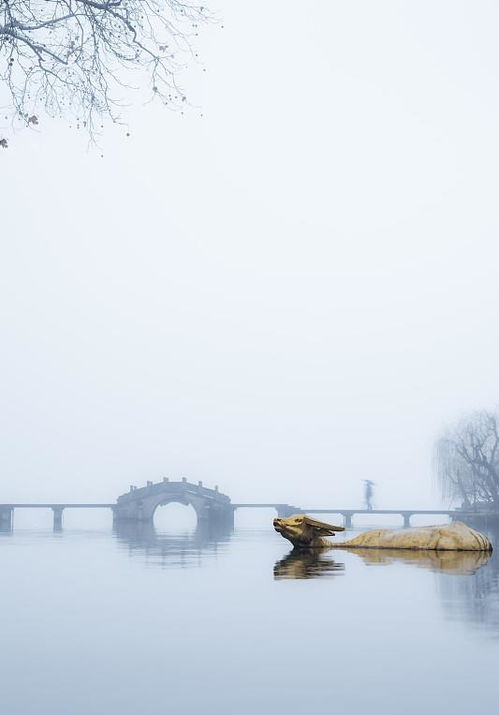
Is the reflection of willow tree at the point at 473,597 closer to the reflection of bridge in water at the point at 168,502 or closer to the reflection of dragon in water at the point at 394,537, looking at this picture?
the reflection of dragon in water at the point at 394,537

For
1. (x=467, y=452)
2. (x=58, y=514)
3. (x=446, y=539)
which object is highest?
(x=467, y=452)

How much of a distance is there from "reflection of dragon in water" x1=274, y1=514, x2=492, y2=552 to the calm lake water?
921cm

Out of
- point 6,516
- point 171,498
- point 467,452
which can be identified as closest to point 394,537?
point 467,452

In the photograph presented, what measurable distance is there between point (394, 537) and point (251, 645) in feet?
60.0

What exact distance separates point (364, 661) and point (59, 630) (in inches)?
129

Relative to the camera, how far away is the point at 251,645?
757 cm

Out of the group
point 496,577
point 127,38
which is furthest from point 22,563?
point 127,38

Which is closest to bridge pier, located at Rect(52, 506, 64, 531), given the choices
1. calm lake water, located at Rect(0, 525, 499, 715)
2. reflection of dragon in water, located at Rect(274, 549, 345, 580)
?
reflection of dragon in water, located at Rect(274, 549, 345, 580)

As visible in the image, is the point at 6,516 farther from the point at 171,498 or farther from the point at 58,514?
the point at 171,498

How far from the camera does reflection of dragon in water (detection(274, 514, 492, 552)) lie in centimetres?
2328

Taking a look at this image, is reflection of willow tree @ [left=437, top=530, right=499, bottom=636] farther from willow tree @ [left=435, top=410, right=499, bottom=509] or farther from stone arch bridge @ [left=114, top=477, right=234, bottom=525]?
stone arch bridge @ [left=114, top=477, right=234, bottom=525]

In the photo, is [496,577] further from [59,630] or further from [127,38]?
Result: [127,38]

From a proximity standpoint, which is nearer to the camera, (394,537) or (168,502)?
(394,537)

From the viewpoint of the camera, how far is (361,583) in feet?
43.3
